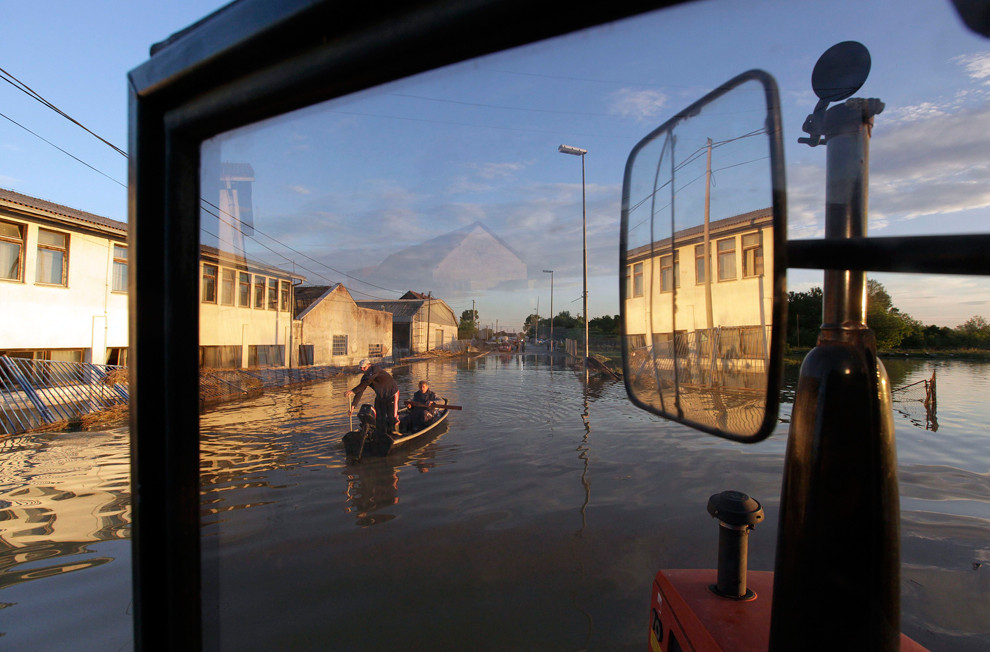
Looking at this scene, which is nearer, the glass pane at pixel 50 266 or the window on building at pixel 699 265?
the window on building at pixel 699 265

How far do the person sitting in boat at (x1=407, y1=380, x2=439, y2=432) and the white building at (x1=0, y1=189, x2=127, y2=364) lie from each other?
249 inches

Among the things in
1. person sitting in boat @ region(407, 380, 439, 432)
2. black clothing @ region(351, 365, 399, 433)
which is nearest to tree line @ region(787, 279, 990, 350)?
black clothing @ region(351, 365, 399, 433)

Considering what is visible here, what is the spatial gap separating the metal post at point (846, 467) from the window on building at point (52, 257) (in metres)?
13.9

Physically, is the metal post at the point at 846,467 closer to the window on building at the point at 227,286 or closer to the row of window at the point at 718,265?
the row of window at the point at 718,265

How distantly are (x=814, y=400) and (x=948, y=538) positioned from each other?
7197 mm

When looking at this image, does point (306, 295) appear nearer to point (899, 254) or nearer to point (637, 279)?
point (637, 279)

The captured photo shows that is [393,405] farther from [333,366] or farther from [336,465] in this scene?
[333,366]

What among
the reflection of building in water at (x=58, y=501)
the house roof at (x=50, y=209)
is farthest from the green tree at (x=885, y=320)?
the house roof at (x=50, y=209)

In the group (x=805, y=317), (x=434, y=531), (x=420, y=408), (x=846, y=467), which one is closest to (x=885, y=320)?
(x=805, y=317)

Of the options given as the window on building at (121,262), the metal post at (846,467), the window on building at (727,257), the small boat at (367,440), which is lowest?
the small boat at (367,440)

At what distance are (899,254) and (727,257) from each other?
8.4 inches

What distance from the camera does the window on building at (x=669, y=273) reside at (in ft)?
2.59

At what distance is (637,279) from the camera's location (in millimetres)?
831

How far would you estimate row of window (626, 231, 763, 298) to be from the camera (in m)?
0.71
